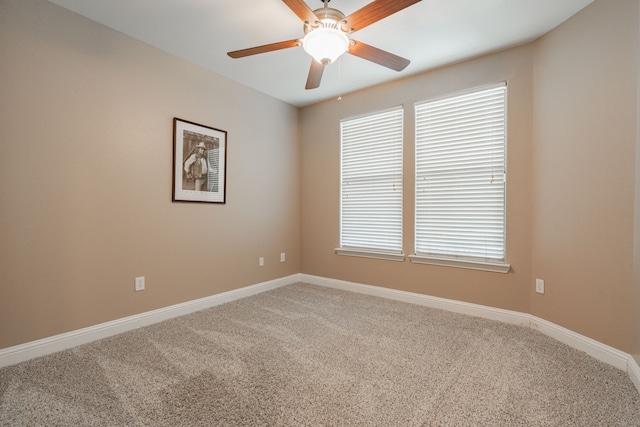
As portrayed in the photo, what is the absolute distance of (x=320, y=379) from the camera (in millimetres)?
1811

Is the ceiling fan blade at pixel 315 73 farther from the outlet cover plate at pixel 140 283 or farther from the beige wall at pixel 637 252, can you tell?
the outlet cover plate at pixel 140 283

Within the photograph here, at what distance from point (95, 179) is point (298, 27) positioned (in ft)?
6.86

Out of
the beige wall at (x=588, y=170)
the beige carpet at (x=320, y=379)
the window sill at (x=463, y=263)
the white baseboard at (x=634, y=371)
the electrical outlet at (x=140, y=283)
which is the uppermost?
the beige wall at (x=588, y=170)

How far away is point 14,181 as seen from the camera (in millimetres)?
1994

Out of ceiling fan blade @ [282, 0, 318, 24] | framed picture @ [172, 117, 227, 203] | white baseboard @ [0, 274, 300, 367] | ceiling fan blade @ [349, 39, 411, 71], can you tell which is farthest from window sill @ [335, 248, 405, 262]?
ceiling fan blade @ [282, 0, 318, 24]

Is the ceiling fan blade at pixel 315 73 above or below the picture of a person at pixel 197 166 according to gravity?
above

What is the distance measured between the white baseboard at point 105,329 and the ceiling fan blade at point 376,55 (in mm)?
2802

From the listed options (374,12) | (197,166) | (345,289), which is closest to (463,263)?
(345,289)

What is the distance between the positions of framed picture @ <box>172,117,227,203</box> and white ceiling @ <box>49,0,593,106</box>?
28.2 inches

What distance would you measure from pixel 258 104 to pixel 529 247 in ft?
11.1

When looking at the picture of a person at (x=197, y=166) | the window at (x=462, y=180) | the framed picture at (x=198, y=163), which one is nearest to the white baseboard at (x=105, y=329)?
the framed picture at (x=198, y=163)

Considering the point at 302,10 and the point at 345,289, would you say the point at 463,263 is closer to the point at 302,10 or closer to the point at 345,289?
the point at 345,289

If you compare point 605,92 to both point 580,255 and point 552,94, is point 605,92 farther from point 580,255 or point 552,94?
point 580,255

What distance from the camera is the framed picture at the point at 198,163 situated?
2.91 m
